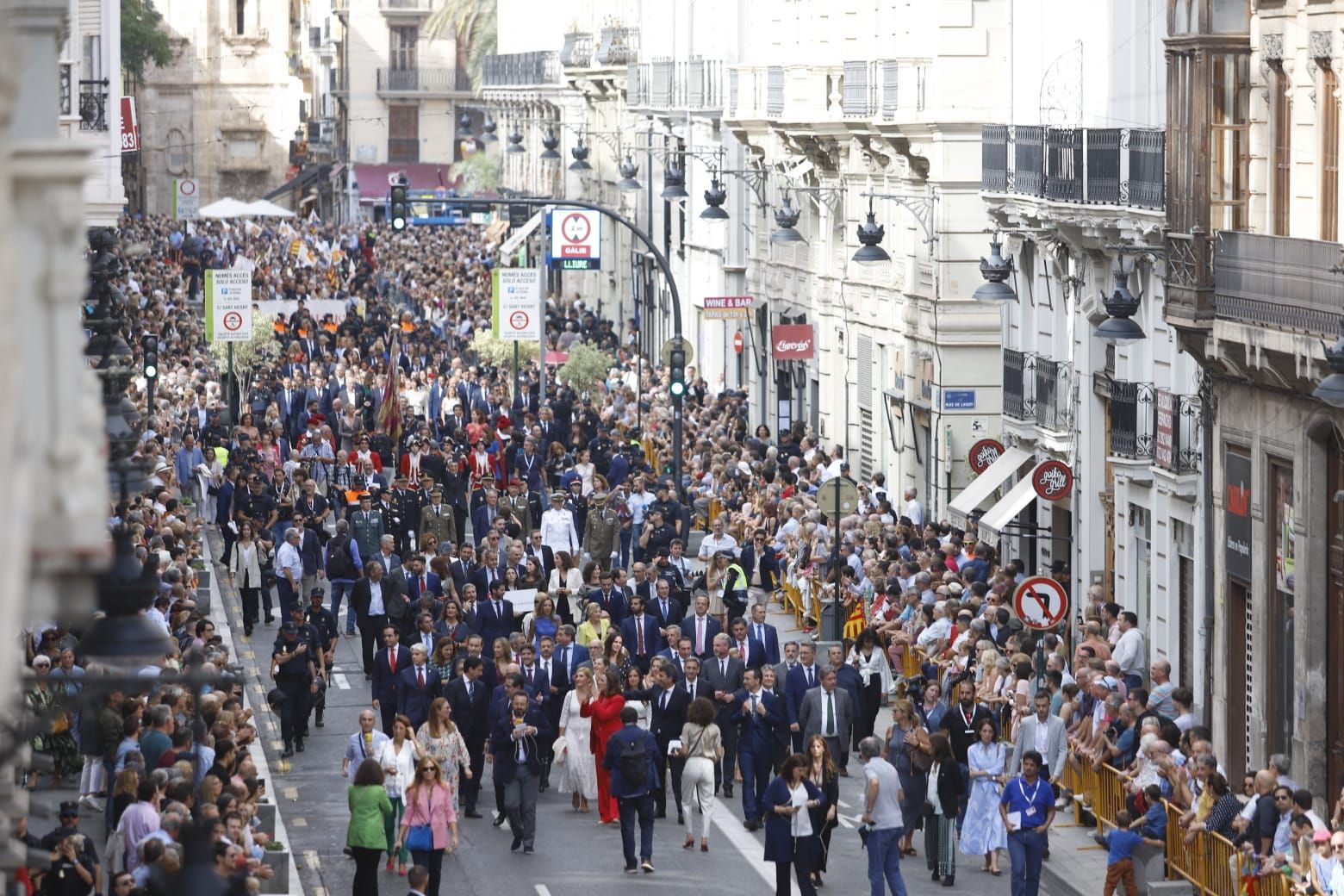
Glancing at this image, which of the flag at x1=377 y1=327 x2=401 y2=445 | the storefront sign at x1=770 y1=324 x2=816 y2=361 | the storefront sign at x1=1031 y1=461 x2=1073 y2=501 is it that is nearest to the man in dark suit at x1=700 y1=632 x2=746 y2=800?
the storefront sign at x1=1031 y1=461 x2=1073 y2=501

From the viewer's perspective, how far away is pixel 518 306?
159 feet

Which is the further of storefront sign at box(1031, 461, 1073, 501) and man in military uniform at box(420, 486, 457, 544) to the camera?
man in military uniform at box(420, 486, 457, 544)

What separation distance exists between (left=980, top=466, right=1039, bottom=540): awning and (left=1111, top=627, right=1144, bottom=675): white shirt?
7103 mm

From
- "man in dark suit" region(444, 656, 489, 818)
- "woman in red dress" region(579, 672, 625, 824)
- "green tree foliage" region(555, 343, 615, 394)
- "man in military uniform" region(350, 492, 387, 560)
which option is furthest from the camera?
"green tree foliage" region(555, 343, 615, 394)

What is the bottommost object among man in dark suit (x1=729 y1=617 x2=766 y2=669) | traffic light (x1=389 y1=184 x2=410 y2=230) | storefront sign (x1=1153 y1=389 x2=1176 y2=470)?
man in dark suit (x1=729 y1=617 x2=766 y2=669)

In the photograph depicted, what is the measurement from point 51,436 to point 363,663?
939 inches

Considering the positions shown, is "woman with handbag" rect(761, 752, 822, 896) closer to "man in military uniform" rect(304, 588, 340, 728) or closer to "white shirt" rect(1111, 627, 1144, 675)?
"white shirt" rect(1111, 627, 1144, 675)

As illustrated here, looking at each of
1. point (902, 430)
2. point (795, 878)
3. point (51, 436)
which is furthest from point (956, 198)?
point (51, 436)

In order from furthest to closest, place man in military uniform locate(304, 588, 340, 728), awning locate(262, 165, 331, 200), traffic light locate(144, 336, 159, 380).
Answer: awning locate(262, 165, 331, 200)
traffic light locate(144, 336, 159, 380)
man in military uniform locate(304, 588, 340, 728)

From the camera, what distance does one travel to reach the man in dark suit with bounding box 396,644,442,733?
891 inches

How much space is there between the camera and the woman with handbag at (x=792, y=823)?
18.8m

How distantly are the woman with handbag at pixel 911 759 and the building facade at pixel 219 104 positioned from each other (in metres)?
103

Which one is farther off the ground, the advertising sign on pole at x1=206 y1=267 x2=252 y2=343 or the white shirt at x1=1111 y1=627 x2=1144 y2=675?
the advertising sign on pole at x1=206 y1=267 x2=252 y2=343

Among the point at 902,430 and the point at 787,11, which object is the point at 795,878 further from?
the point at 787,11
